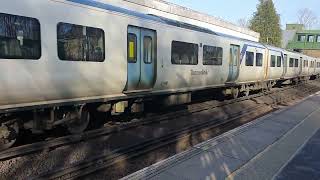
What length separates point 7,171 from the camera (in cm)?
619

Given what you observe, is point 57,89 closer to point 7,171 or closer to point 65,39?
point 65,39

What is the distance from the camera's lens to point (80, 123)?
8.95 meters

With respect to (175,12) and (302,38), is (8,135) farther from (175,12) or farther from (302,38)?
(302,38)

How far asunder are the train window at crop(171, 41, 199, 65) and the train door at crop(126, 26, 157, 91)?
4.21ft

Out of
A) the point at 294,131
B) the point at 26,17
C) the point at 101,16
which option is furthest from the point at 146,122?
the point at 26,17

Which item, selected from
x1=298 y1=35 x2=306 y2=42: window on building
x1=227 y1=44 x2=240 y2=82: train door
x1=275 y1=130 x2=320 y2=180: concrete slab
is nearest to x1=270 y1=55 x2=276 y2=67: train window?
x1=227 y1=44 x2=240 y2=82: train door

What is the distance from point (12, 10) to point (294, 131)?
732 centimetres

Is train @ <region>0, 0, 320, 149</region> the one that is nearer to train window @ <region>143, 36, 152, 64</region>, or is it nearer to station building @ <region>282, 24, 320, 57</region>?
train window @ <region>143, 36, 152, 64</region>

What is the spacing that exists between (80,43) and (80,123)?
6.49 ft

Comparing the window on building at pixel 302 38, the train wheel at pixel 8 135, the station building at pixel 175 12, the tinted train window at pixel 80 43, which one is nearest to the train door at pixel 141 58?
the tinted train window at pixel 80 43

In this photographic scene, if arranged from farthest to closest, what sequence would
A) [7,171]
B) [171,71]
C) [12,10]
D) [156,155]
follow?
[171,71] → [156,155] → [12,10] → [7,171]

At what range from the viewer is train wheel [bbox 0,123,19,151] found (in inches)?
279

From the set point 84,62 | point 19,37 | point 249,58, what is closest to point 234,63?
point 249,58

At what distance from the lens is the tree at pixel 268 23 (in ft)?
243
